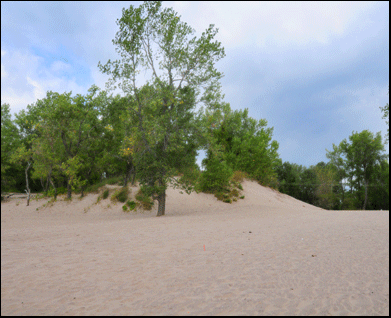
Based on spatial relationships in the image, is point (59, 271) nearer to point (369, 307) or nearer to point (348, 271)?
point (369, 307)

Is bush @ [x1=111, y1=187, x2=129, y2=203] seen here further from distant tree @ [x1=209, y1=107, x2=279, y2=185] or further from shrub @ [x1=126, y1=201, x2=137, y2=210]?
distant tree @ [x1=209, y1=107, x2=279, y2=185]

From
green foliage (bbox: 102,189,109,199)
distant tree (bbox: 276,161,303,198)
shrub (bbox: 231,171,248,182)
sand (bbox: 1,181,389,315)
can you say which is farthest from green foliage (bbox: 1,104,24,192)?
distant tree (bbox: 276,161,303,198)

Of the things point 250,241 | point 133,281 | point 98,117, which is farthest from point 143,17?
point 133,281

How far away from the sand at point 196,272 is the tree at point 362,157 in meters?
34.7

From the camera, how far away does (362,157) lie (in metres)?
39.0

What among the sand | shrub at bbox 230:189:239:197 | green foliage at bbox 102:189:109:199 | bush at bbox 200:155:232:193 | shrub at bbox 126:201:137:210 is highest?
bush at bbox 200:155:232:193

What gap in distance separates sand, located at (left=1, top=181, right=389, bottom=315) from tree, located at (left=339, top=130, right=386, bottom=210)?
34.7 m

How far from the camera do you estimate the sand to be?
3.96 meters

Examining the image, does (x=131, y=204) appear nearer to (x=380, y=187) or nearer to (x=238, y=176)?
(x=238, y=176)

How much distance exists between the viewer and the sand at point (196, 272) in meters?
3.96

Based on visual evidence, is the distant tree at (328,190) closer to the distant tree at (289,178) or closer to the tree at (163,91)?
the distant tree at (289,178)

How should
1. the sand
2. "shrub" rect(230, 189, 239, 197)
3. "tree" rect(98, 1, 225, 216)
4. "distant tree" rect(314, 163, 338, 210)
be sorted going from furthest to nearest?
"distant tree" rect(314, 163, 338, 210) → "shrub" rect(230, 189, 239, 197) → "tree" rect(98, 1, 225, 216) → the sand

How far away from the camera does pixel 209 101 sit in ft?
50.1

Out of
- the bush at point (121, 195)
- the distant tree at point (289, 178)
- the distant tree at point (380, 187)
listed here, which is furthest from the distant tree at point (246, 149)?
the distant tree at point (380, 187)
